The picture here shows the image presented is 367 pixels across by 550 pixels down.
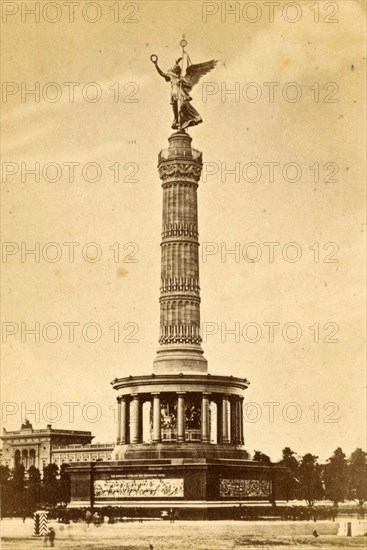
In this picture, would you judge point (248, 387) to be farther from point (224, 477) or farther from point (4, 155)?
point (4, 155)

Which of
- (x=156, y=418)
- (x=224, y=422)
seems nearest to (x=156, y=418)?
(x=156, y=418)

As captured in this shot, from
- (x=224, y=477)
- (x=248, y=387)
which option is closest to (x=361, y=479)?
(x=248, y=387)

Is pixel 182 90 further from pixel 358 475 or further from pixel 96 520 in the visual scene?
pixel 358 475

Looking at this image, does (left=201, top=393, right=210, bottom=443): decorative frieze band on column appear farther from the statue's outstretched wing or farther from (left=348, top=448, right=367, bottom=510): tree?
the statue's outstretched wing

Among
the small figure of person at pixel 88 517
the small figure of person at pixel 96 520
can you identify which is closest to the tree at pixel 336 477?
the small figure of person at pixel 96 520

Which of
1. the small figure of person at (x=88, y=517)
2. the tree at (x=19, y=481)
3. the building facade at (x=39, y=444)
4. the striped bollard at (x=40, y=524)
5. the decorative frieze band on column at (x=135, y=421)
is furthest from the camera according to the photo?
the building facade at (x=39, y=444)

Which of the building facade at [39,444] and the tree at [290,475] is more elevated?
the building facade at [39,444]

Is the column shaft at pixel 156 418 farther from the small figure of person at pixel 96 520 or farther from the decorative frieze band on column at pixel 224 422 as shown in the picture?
the small figure of person at pixel 96 520

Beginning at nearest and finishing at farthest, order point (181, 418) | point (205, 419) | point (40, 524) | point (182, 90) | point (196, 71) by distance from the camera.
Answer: point (40, 524) → point (196, 71) → point (181, 418) → point (205, 419) → point (182, 90)
